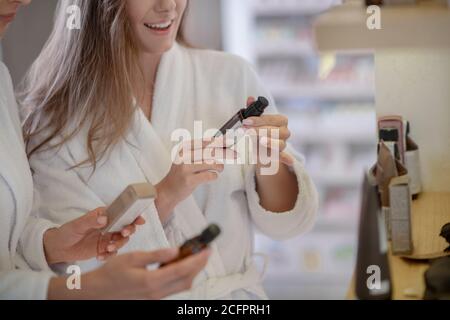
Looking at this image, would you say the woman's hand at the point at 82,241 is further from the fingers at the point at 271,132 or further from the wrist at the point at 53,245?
the fingers at the point at 271,132

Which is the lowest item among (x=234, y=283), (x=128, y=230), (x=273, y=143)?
(x=234, y=283)

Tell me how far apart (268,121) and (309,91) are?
0.08 meters

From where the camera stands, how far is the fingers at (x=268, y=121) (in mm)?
1212

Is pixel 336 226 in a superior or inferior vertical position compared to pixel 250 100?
inferior

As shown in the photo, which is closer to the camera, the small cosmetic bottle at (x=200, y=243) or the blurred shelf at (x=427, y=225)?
the small cosmetic bottle at (x=200, y=243)

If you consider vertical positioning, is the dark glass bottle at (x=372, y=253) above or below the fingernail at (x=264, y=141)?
below

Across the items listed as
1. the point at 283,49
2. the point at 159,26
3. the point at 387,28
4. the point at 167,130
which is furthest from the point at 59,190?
the point at 387,28

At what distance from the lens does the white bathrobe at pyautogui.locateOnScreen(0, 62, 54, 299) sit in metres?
1.20

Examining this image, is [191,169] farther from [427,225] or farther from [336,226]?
[427,225]

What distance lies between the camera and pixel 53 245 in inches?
49.1

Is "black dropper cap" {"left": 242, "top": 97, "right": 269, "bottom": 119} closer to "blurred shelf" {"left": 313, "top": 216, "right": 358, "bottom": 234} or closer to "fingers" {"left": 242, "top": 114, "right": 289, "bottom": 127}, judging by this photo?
"fingers" {"left": 242, "top": 114, "right": 289, "bottom": 127}

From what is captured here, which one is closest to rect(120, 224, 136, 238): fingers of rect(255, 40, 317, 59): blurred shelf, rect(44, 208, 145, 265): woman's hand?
rect(44, 208, 145, 265): woman's hand

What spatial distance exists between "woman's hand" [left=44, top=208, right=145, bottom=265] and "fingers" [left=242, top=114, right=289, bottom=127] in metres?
0.22

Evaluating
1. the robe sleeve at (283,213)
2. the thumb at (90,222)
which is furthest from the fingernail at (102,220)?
the robe sleeve at (283,213)
